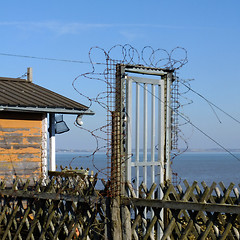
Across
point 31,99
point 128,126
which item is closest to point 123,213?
point 128,126

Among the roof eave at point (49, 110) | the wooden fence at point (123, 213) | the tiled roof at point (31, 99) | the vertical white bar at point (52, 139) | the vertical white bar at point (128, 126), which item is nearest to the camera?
the wooden fence at point (123, 213)

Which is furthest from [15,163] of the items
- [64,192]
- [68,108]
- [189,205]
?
[189,205]

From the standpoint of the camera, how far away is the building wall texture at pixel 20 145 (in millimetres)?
15531

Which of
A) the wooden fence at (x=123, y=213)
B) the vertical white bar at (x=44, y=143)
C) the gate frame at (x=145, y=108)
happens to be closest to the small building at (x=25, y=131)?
the vertical white bar at (x=44, y=143)

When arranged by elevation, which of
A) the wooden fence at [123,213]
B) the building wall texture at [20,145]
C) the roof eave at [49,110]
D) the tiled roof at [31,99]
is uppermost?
the tiled roof at [31,99]

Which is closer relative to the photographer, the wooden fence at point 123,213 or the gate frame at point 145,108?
the wooden fence at point 123,213

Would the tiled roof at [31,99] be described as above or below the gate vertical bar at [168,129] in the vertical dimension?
above

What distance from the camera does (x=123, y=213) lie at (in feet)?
35.4

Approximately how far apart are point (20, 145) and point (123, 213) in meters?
6.06

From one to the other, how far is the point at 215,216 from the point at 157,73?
11.3 feet

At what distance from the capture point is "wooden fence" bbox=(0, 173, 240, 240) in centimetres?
1008

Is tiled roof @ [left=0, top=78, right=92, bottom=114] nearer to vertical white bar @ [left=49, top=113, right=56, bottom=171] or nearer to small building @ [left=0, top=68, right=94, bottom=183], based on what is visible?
small building @ [left=0, top=68, right=94, bottom=183]

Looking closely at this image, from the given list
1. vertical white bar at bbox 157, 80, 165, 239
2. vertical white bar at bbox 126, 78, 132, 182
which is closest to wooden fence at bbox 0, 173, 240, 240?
vertical white bar at bbox 126, 78, 132, 182

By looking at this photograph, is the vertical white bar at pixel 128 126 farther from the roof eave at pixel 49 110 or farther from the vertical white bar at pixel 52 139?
the vertical white bar at pixel 52 139
